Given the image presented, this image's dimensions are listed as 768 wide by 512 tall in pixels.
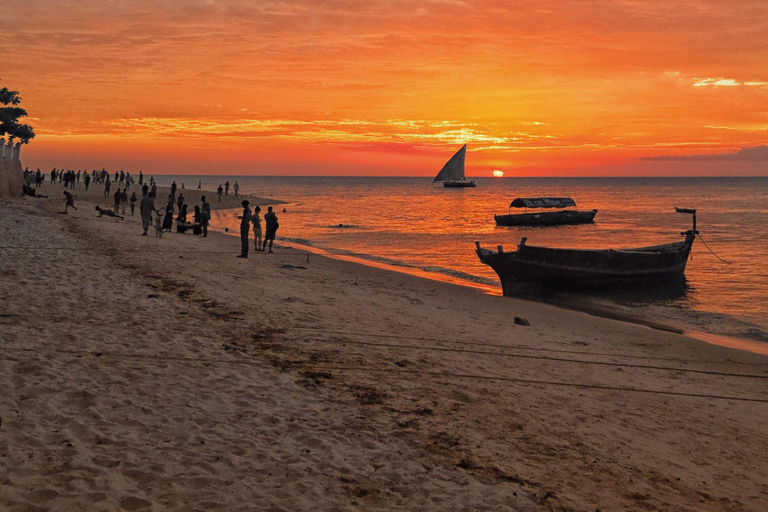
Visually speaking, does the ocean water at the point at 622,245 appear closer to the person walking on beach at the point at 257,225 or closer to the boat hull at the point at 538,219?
the boat hull at the point at 538,219

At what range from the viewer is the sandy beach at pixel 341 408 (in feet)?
16.2

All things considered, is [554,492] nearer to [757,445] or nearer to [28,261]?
[757,445]

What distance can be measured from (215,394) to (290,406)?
36.9 inches

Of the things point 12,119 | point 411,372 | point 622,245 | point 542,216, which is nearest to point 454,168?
point 542,216

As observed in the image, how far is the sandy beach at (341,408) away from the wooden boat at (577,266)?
20.0 feet

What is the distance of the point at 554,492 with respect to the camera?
203 inches

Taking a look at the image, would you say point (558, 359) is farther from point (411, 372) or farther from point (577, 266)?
point (577, 266)

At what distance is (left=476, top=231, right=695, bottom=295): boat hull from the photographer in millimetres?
19281

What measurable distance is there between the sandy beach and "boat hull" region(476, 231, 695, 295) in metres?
6.08

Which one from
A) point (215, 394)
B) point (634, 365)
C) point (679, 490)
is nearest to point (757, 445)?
point (679, 490)

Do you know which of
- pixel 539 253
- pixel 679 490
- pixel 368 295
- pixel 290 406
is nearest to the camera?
pixel 679 490

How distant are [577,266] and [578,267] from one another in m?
0.07

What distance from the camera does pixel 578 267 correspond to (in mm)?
20141

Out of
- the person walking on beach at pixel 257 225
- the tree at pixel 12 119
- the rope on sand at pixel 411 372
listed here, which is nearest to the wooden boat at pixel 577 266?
the person walking on beach at pixel 257 225
